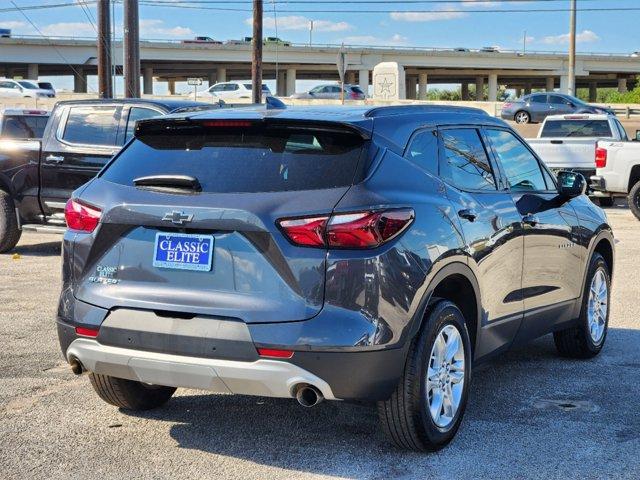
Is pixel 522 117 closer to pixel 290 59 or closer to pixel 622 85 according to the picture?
pixel 290 59

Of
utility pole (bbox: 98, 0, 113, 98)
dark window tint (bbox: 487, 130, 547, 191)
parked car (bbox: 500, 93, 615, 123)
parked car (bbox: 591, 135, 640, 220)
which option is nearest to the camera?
dark window tint (bbox: 487, 130, 547, 191)

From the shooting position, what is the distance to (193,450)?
199 inches

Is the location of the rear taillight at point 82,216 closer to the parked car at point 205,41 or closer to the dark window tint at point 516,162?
the dark window tint at point 516,162

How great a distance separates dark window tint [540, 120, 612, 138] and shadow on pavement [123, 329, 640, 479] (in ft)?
51.2

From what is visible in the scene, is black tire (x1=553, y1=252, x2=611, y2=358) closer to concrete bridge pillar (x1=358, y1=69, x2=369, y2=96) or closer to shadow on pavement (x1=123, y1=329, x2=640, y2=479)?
shadow on pavement (x1=123, y1=329, x2=640, y2=479)

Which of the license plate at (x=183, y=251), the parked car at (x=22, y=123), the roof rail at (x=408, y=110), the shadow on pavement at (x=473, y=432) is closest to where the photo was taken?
the license plate at (x=183, y=251)

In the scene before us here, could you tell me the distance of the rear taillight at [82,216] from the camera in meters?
4.89

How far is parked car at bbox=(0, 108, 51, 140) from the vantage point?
14133mm

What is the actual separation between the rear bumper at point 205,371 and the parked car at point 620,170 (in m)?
14.7

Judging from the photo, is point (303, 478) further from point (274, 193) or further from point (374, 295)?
point (274, 193)

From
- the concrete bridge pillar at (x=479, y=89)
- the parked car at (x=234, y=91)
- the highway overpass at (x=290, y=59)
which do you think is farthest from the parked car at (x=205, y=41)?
the concrete bridge pillar at (x=479, y=89)

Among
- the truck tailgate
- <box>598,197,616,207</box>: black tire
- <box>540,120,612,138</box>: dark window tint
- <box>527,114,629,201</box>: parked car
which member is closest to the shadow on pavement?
<box>527,114,629,201</box>: parked car

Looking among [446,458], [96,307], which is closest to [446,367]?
[446,458]

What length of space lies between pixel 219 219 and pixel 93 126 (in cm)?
830
